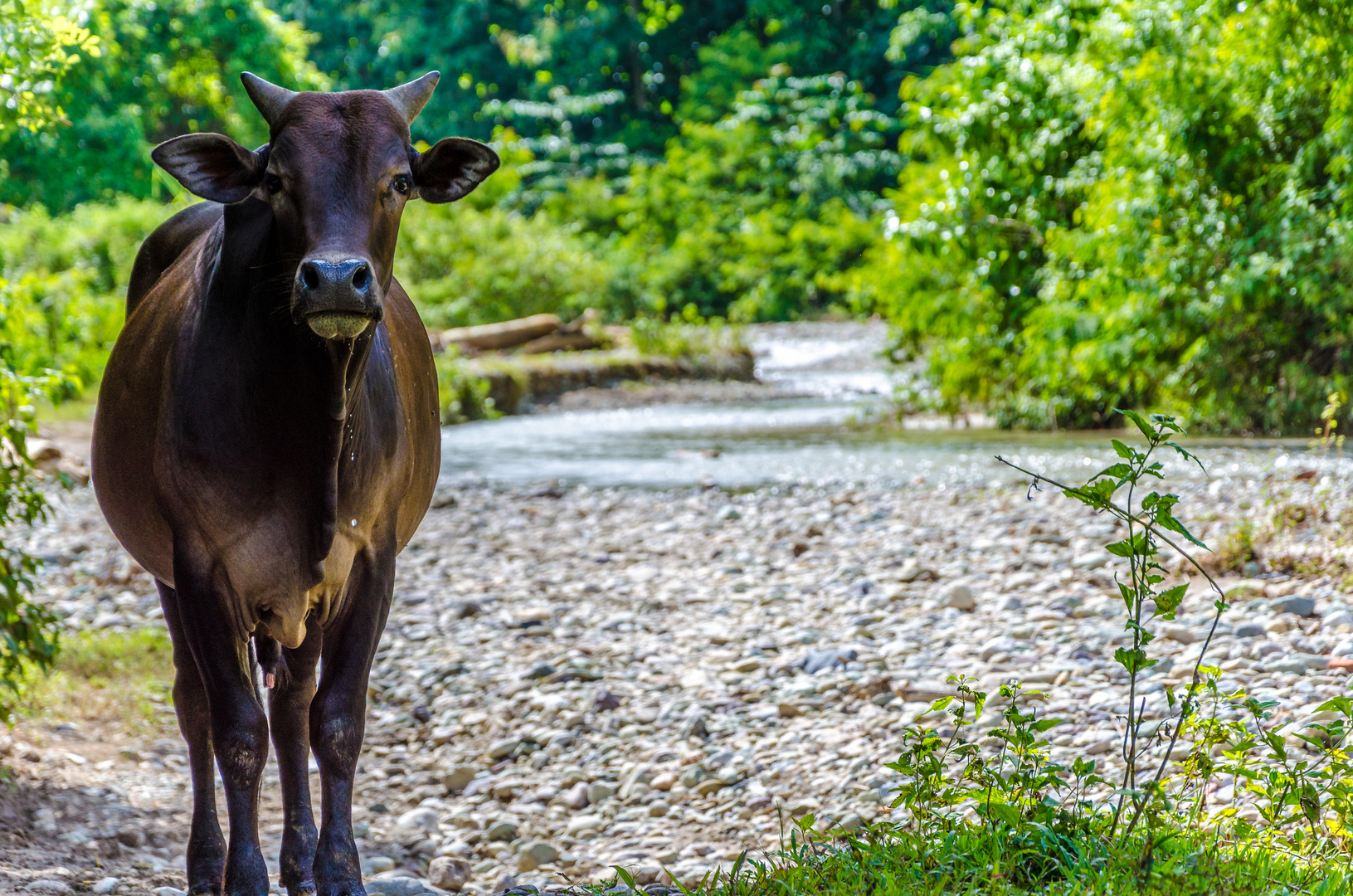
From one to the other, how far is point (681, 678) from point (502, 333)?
13447 mm

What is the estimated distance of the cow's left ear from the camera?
2824mm

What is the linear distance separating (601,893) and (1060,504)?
17.3ft

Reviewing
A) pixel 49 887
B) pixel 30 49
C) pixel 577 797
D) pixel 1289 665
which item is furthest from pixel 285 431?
pixel 1289 665

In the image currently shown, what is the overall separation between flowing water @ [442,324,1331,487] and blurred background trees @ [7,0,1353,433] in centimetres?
71

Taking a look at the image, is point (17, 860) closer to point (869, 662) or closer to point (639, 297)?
point (869, 662)

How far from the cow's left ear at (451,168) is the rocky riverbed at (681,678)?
4.94 feet

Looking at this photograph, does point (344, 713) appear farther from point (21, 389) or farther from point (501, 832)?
point (21, 389)

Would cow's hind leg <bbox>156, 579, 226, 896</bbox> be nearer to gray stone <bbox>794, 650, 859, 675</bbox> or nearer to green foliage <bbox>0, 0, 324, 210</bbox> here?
gray stone <bbox>794, 650, 859, 675</bbox>

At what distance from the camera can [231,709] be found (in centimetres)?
276

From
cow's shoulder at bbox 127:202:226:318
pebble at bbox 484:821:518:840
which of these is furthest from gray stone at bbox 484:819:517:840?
cow's shoulder at bbox 127:202:226:318

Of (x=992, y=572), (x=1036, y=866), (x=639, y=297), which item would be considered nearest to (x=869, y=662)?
(x=992, y=572)

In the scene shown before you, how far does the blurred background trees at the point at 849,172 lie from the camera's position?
8.93 metres

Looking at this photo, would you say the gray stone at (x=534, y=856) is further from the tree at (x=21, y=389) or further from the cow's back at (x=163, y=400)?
the tree at (x=21, y=389)

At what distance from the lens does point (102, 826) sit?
149 inches
